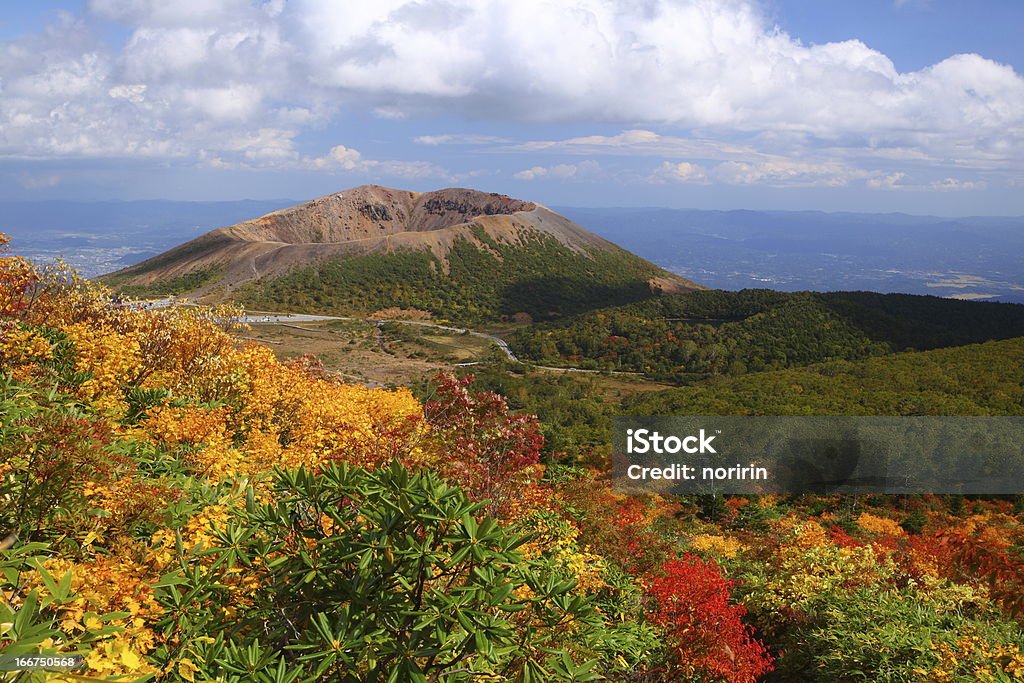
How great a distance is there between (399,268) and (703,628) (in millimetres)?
115651

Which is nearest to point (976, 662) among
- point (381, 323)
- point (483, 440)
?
point (483, 440)

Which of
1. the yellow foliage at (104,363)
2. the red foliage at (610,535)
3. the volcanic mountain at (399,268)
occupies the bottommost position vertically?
the red foliage at (610,535)

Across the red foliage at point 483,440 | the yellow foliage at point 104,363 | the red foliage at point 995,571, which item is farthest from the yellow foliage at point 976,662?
the yellow foliage at point 104,363

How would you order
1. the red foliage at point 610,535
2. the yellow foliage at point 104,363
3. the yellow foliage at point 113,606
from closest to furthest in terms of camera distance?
the yellow foliage at point 113,606, the yellow foliage at point 104,363, the red foliage at point 610,535

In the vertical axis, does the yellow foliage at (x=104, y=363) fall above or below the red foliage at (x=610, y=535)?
above

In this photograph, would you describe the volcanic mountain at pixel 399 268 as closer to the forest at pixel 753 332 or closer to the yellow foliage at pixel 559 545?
the forest at pixel 753 332

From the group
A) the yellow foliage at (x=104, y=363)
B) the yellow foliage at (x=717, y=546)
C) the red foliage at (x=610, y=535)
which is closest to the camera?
the yellow foliage at (x=104, y=363)

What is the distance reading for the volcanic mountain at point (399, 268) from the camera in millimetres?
Result: 112125

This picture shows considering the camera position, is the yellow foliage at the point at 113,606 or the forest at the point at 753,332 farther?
the forest at the point at 753,332

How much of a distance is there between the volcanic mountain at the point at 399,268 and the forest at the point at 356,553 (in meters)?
93.7

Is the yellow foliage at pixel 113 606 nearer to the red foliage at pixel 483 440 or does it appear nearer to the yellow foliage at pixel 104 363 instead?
the red foliage at pixel 483 440

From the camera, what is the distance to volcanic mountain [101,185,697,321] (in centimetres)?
11212

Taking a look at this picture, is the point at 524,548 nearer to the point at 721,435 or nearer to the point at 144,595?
the point at 144,595

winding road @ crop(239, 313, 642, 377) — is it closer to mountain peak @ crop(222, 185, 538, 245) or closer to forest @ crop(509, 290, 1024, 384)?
forest @ crop(509, 290, 1024, 384)
